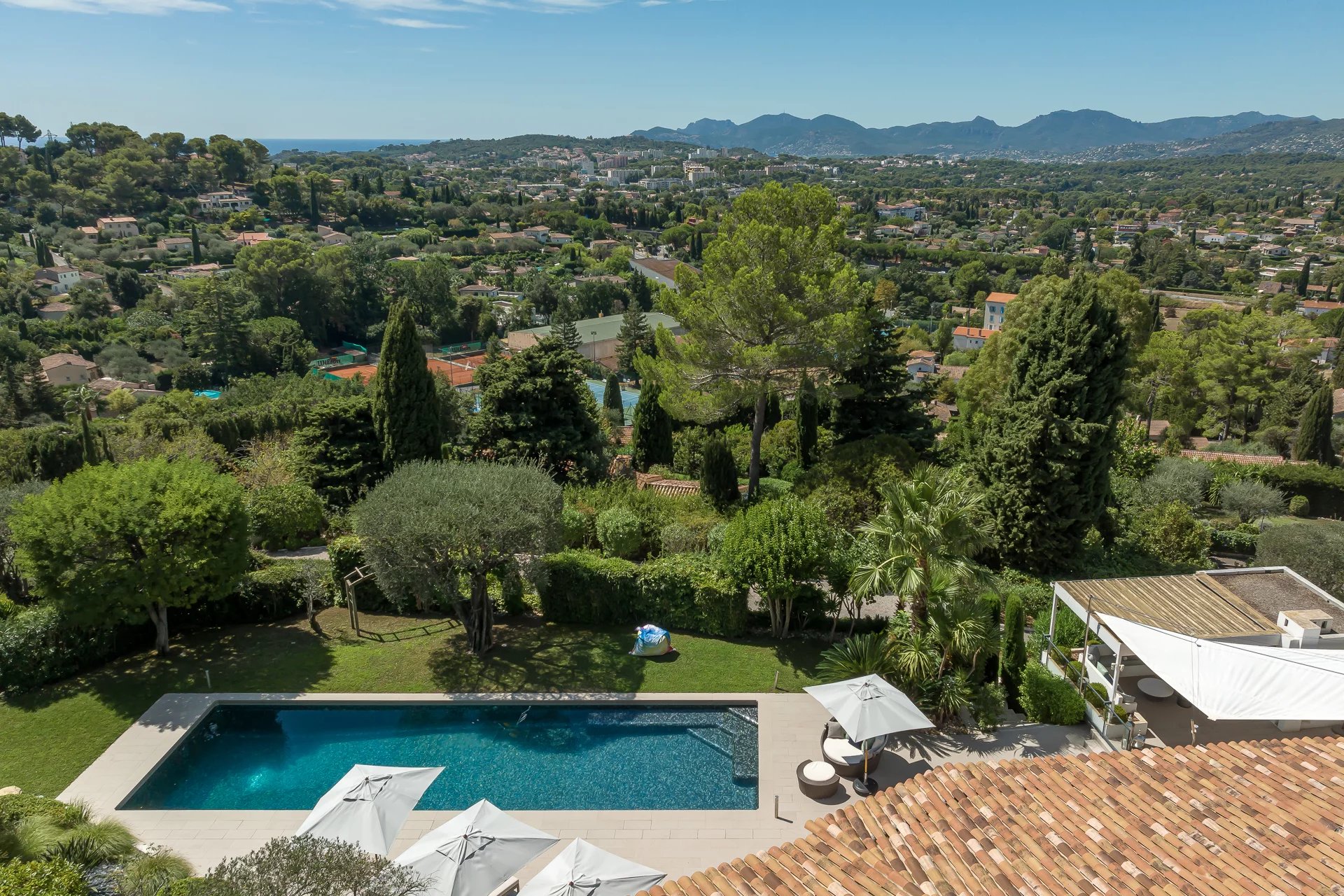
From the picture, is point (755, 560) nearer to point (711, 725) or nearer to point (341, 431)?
point (711, 725)

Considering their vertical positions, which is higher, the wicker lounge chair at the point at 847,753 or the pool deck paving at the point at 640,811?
the wicker lounge chair at the point at 847,753

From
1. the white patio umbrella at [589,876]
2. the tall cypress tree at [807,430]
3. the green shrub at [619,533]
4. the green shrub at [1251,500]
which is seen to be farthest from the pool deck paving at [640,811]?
the green shrub at [1251,500]

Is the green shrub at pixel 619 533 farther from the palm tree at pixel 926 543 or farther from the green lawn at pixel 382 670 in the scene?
the palm tree at pixel 926 543

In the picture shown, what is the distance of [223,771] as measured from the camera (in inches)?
514

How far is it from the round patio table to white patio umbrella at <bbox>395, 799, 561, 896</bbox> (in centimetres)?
1091

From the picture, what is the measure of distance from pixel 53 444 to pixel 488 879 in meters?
30.8

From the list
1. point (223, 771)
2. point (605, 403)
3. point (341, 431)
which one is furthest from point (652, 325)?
point (223, 771)

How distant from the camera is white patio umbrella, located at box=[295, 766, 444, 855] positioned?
961 cm

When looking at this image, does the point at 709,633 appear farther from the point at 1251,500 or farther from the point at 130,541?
the point at 1251,500

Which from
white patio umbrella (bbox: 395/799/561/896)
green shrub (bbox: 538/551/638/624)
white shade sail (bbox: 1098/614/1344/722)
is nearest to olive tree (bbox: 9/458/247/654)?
green shrub (bbox: 538/551/638/624)

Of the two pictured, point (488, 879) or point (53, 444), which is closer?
point (488, 879)

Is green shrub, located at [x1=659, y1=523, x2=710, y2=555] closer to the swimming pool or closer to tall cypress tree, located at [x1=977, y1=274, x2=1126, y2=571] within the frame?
the swimming pool

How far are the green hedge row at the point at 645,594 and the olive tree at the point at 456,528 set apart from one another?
1536mm

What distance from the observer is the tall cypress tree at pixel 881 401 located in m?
23.0
